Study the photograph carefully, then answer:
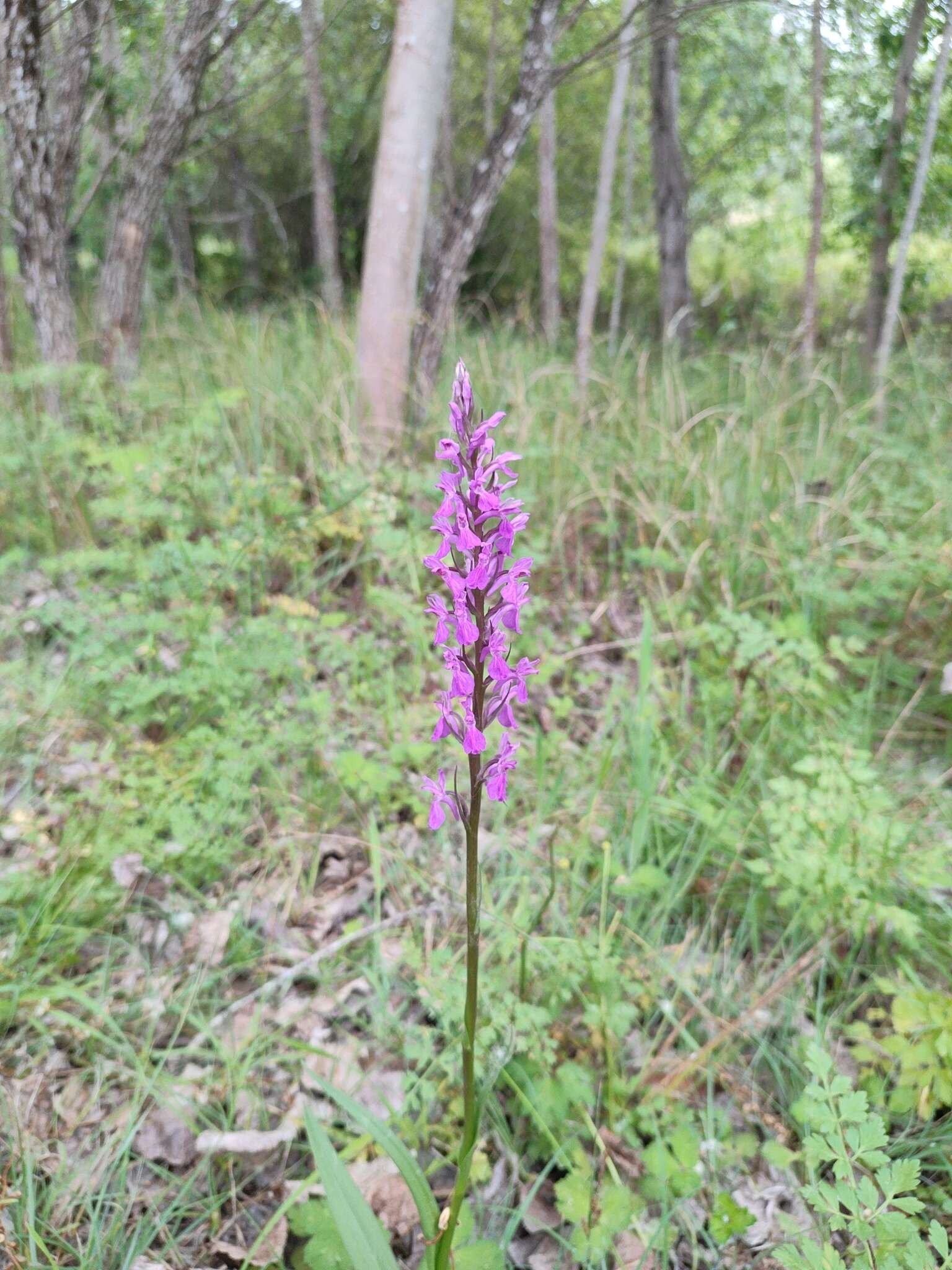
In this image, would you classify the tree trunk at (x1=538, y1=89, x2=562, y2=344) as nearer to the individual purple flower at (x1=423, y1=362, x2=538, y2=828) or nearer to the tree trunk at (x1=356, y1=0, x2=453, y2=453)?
the tree trunk at (x1=356, y1=0, x2=453, y2=453)

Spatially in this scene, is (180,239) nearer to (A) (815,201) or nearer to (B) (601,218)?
(B) (601,218)

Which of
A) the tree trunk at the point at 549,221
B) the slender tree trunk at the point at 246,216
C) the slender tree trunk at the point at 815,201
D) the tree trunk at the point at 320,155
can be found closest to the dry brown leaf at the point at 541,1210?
the slender tree trunk at the point at 815,201

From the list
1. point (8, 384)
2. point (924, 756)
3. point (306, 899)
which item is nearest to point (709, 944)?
point (306, 899)

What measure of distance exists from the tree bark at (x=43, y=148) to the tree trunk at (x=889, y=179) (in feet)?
14.4

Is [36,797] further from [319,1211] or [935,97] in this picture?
[935,97]

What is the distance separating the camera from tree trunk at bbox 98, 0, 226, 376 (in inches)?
132

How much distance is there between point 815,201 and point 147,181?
3.65 m

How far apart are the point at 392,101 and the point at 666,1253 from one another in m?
3.82

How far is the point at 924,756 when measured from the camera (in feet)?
8.25

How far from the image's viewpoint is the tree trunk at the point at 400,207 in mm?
3066

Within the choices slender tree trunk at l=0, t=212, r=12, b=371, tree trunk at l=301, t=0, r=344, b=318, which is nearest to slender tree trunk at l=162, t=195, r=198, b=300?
tree trunk at l=301, t=0, r=344, b=318

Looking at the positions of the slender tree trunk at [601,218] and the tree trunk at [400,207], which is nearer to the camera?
the tree trunk at [400,207]

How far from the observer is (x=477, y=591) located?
0.89 m

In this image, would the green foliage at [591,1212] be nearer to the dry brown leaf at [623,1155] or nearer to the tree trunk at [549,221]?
the dry brown leaf at [623,1155]
